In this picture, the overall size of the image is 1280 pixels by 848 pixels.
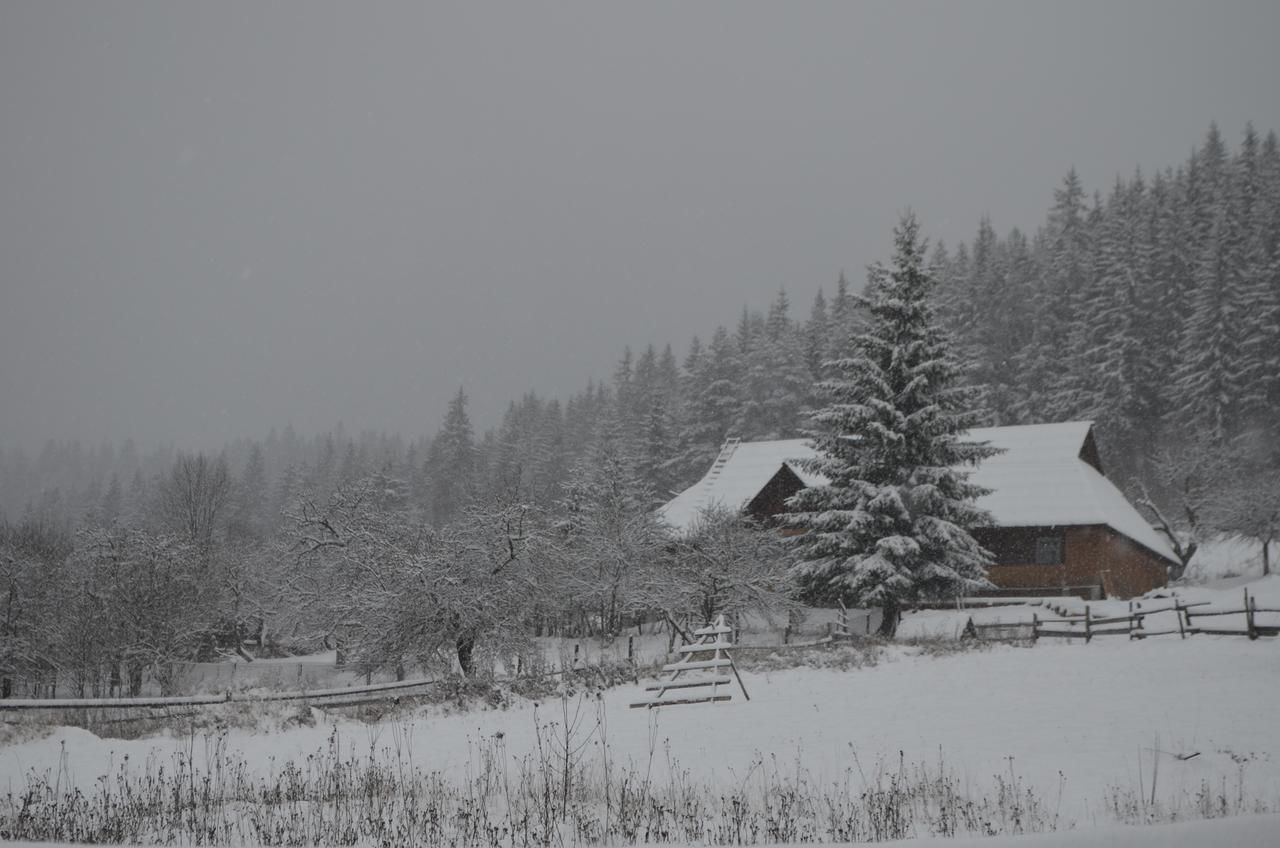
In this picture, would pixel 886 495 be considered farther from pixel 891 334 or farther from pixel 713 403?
pixel 713 403

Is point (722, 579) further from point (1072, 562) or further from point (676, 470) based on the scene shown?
point (676, 470)

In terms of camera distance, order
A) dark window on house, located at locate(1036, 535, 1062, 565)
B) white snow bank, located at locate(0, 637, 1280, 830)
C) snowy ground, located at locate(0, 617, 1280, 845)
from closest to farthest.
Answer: snowy ground, located at locate(0, 617, 1280, 845)
white snow bank, located at locate(0, 637, 1280, 830)
dark window on house, located at locate(1036, 535, 1062, 565)

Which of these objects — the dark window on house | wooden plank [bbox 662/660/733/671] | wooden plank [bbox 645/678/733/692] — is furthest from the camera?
the dark window on house

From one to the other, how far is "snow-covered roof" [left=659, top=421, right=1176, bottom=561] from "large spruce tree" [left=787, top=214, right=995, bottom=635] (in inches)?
172

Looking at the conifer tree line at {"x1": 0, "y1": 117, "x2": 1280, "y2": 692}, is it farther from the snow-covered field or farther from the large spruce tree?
the snow-covered field

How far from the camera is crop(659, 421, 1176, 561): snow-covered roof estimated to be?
34.4 meters

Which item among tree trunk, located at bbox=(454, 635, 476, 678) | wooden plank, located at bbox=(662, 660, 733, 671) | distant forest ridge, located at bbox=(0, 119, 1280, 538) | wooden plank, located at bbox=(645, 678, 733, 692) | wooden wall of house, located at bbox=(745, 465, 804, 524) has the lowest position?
tree trunk, located at bbox=(454, 635, 476, 678)

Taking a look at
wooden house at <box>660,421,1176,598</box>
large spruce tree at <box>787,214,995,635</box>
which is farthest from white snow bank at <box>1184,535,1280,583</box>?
large spruce tree at <box>787,214,995,635</box>

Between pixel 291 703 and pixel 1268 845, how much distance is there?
15.8 meters

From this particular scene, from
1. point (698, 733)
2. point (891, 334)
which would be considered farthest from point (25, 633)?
point (891, 334)

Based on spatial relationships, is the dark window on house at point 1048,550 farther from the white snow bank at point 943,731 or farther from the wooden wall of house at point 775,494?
the white snow bank at point 943,731

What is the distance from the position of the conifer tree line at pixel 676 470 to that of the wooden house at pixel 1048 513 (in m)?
4.46

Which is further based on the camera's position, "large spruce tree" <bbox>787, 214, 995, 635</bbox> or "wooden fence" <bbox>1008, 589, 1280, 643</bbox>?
"large spruce tree" <bbox>787, 214, 995, 635</bbox>

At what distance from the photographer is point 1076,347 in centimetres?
5578
